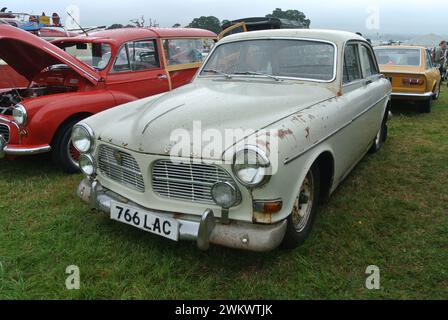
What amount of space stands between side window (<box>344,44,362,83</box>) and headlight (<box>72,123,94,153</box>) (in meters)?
2.28

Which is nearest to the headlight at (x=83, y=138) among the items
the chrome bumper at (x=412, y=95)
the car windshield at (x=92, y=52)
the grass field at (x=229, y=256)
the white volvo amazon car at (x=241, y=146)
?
the white volvo amazon car at (x=241, y=146)

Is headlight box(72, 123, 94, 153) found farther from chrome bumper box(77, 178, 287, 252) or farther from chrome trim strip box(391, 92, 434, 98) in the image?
chrome trim strip box(391, 92, 434, 98)

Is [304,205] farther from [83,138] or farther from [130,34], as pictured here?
[130,34]

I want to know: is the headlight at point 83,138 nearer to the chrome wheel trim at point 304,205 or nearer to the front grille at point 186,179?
the front grille at point 186,179

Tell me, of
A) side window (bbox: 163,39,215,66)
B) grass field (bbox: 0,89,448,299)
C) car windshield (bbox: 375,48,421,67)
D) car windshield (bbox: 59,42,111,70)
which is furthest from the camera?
car windshield (bbox: 375,48,421,67)

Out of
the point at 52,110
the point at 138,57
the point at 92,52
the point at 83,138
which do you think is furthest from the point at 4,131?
the point at 138,57

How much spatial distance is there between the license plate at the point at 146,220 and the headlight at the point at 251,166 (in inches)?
21.4

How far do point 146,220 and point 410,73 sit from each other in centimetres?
673

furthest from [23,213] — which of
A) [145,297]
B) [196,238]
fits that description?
[196,238]

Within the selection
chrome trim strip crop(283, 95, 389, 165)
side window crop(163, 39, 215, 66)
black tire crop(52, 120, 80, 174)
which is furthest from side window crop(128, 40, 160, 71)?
chrome trim strip crop(283, 95, 389, 165)

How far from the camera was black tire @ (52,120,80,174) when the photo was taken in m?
4.33

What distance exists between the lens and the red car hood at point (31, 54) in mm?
4242

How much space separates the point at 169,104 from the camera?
10.1 feet
